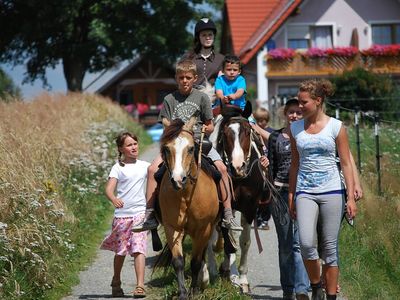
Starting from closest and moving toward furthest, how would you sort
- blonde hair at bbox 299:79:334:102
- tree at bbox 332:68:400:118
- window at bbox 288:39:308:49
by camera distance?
blonde hair at bbox 299:79:334:102 < tree at bbox 332:68:400:118 < window at bbox 288:39:308:49

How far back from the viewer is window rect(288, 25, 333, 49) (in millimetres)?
41625

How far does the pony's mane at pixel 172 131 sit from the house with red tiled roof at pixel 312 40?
3199 cm

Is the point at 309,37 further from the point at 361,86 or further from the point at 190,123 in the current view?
the point at 190,123

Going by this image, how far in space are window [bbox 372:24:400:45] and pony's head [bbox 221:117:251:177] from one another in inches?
1356

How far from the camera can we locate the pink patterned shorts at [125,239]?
9.30 m

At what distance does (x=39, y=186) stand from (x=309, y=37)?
32697 mm

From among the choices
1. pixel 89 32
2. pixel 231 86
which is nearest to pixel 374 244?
pixel 231 86

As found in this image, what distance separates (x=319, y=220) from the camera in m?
7.59

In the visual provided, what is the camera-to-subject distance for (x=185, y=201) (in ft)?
26.9

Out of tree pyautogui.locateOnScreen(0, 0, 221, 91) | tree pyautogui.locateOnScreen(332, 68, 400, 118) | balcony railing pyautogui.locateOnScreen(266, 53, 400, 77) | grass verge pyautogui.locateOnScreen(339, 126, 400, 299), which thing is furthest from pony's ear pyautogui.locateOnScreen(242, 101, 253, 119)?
tree pyautogui.locateOnScreen(0, 0, 221, 91)

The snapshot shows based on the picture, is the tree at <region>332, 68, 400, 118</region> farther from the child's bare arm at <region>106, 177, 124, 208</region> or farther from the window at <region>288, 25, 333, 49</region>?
the child's bare arm at <region>106, 177, 124, 208</region>

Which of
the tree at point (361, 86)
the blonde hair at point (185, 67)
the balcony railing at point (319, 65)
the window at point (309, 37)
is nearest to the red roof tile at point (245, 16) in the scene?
the window at point (309, 37)

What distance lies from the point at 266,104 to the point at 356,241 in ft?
73.1

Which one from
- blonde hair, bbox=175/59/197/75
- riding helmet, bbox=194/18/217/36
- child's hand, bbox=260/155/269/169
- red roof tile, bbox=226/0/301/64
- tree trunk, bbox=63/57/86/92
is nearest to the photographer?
blonde hair, bbox=175/59/197/75
